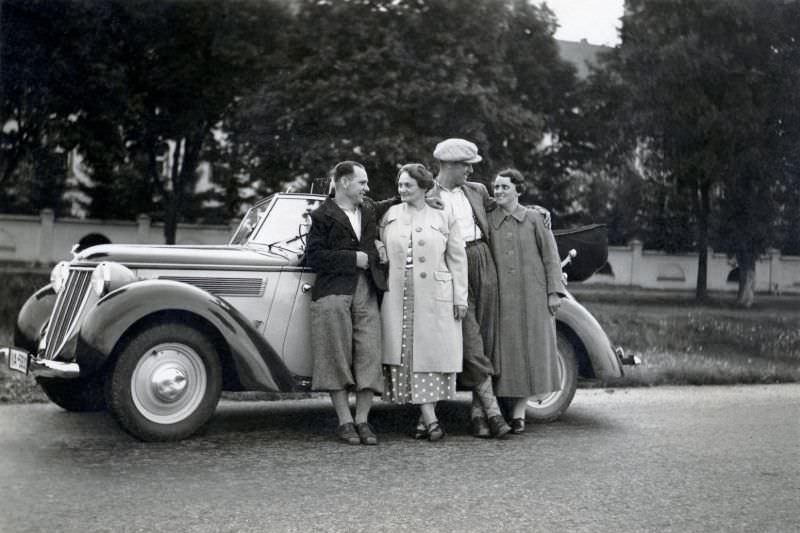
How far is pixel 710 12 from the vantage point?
21016mm

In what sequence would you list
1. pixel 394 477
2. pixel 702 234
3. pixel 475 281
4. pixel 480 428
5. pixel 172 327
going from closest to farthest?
pixel 394 477 < pixel 172 327 < pixel 480 428 < pixel 475 281 < pixel 702 234

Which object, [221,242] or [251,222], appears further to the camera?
[221,242]

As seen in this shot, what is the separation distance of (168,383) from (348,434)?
1239 mm

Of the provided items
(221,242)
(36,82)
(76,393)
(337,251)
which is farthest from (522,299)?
(221,242)

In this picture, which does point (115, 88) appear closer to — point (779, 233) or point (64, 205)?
point (64, 205)

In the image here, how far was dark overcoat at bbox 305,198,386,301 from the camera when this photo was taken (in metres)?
6.06

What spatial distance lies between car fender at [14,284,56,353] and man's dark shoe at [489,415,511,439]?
329 centimetres

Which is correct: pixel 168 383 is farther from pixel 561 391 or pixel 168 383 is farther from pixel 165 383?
pixel 561 391

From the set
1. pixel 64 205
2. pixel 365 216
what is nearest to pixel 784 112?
pixel 365 216

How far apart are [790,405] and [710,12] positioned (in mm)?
15098

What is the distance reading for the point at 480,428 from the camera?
642 cm

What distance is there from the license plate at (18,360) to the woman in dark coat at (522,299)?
3234 millimetres

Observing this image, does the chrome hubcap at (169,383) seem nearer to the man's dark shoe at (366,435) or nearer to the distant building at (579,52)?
the man's dark shoe at (366,435)

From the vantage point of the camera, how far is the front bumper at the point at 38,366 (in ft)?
17.8
